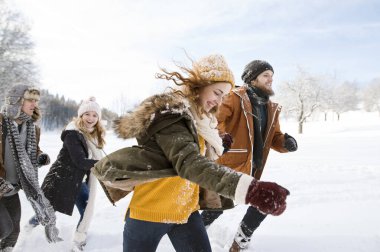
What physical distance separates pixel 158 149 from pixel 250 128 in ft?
6.51

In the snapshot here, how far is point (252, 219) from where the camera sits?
11.8ft

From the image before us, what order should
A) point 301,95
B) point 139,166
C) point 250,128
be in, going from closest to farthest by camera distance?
point 139,166, point 250,128, point 301,95

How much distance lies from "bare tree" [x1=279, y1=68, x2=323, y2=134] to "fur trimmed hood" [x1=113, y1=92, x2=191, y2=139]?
159ft

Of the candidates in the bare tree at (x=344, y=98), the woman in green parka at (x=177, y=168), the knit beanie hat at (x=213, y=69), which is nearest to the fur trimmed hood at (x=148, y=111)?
the woman in green parka at (x=177, y=168)

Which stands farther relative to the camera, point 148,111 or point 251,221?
point 251,221

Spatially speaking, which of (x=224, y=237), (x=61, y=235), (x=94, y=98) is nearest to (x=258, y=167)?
(x=224, y=237)

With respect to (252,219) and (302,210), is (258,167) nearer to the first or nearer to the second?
(252,219)

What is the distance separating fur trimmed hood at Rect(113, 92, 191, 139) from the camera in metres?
1.73

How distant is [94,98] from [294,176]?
20.2ft

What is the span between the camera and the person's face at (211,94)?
2082mm

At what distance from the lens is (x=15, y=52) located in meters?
27.6

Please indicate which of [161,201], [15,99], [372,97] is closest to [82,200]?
[15,99]

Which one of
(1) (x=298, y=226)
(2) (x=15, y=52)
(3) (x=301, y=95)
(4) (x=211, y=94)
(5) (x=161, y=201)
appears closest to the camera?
(5) (x=161, y=201)

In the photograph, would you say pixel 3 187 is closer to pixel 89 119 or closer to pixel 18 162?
pixel 18 162
